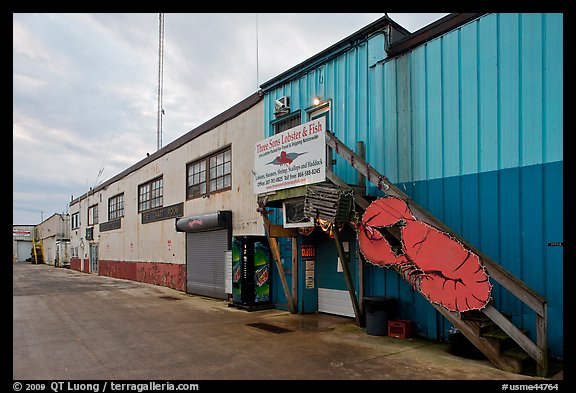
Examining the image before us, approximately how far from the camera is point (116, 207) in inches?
1120

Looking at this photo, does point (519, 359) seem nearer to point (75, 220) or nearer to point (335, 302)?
point (335, 302)

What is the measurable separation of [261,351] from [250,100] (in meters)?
8.94

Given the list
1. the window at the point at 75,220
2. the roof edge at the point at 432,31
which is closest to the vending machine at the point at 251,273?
the roof edge at the point at 432,31

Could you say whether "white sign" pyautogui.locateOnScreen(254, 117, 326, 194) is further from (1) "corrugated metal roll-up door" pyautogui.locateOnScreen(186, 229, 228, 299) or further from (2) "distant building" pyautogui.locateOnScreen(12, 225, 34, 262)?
(2) "distant building" pyautogui.locateOnScreen(12, 225, 34, 262)

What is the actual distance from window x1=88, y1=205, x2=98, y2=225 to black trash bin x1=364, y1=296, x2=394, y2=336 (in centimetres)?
3005

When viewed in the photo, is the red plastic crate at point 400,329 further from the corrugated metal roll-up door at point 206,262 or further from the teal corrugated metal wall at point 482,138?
the corrugated metal roll-up door at point 206,262

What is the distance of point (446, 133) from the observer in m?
8.16

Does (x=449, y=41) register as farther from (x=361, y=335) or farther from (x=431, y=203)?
(x=361, y=335)

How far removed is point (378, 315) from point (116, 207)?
24223 mm

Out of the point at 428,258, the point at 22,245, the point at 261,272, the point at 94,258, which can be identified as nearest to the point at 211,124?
the point at 261,272

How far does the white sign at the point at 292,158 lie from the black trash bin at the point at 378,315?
273cm

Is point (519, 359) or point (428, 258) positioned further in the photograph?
point (428, 258)
